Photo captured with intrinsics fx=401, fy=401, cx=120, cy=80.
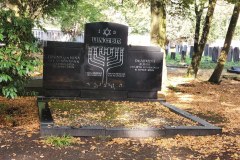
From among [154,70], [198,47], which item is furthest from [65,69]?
[198,47]

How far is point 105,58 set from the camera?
474 inches

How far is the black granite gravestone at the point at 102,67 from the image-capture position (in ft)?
38.4

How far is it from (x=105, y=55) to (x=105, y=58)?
3.6 inches

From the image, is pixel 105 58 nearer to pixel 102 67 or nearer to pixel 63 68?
pixel 102 67

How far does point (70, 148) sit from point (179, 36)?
32368 mm

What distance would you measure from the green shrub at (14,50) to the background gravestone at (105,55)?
11.5 ft

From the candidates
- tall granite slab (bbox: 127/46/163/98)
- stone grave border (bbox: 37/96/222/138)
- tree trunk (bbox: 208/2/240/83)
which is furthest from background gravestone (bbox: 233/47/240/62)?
stone grave border (bbox: 37/96/222/138)

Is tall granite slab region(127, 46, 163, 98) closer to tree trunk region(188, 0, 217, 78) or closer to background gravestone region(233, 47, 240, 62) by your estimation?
tree trunk region(188, 0, 217, 78)

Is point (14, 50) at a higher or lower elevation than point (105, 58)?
higher

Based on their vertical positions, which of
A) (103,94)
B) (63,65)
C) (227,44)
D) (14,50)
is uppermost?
(227,44)

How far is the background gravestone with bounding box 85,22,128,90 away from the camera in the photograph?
39.1ft

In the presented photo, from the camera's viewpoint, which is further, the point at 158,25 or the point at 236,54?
the point at 236,54

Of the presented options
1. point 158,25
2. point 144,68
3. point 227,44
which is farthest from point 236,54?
point 144,68

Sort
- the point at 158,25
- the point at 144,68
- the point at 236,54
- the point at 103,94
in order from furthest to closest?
the point at 236,54 → the point at 158,25 → the point at 144,68 → the point at 103,94
